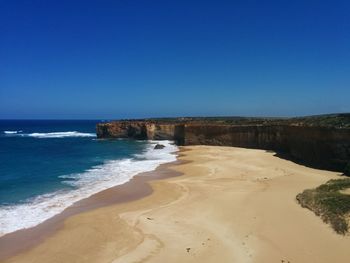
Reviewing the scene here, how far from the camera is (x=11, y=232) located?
52.1 feet

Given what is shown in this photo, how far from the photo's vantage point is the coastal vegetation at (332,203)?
1470 centimetres

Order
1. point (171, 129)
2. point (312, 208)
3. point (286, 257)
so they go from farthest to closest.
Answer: point (171, 129)
point (312, 208)
point (286, 257)

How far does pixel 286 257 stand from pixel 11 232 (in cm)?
1042

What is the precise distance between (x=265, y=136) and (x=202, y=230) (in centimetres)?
3205

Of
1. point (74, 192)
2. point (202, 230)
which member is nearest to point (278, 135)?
point (74, 192)

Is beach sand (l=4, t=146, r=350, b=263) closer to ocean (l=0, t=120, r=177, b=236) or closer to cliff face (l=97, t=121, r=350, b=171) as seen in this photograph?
ocean (l=0, t=120, r=177, b=236)

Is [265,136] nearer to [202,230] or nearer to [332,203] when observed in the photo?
[332,203]

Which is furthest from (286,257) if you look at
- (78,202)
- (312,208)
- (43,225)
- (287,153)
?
(287,153)

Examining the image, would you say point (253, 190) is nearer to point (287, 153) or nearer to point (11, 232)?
point (11, 232)

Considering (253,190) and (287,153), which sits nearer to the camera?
(253,190)

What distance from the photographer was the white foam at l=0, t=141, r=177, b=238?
17.6 meters

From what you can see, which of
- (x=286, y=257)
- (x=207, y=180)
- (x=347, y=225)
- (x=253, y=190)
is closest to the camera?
(x=286, y=257)

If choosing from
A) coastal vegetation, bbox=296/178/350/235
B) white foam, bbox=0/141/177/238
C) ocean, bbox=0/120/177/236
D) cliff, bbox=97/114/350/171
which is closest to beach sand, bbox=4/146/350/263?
coastal vegetation, bbox=296/178/350/235

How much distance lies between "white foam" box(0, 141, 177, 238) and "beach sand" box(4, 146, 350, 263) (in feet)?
5.90
